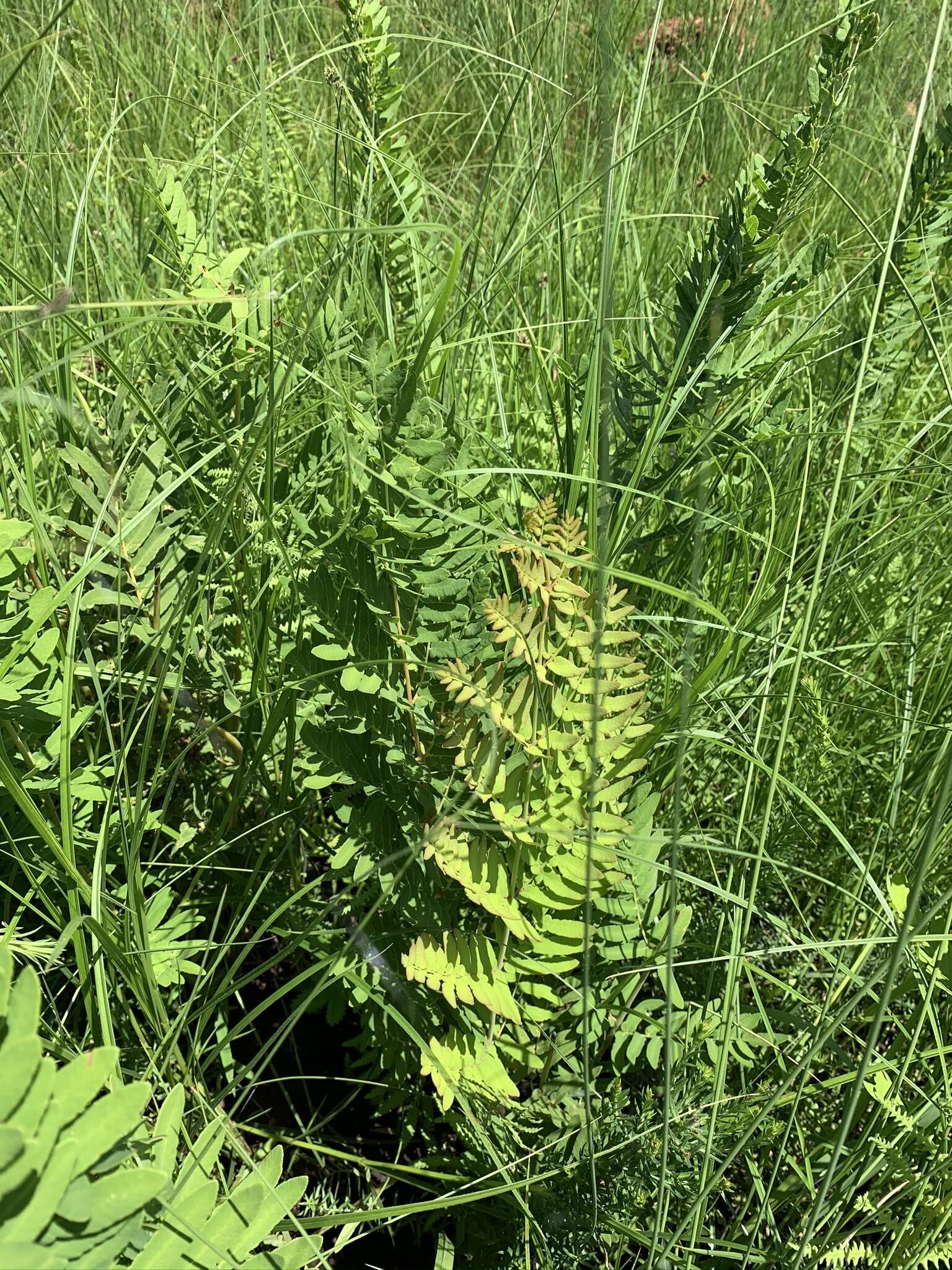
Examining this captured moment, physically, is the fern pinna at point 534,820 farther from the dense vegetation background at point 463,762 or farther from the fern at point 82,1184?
the fern at point 82,1184

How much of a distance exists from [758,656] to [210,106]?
162 cm

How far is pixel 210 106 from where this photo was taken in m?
1.97

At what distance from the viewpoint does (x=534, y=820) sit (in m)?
0.79

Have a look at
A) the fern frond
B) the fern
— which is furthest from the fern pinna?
the fern

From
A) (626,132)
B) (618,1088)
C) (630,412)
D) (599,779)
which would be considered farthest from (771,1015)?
(626,132)

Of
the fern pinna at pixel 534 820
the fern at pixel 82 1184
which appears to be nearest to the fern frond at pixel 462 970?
the fern pinna at pixel 534 820

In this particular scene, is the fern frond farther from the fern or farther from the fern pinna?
the fern

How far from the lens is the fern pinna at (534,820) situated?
A: 0.75 metres

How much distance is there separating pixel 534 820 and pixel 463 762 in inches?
3.1

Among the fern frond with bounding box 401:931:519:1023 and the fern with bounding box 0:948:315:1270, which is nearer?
the fern with bounding box 0:948:315:1270

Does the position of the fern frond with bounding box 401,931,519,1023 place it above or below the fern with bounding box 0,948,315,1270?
below

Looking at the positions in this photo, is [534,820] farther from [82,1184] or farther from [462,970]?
[82,1184]

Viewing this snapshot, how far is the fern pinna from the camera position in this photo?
75cm

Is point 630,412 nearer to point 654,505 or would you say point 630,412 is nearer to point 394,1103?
point 654,505
